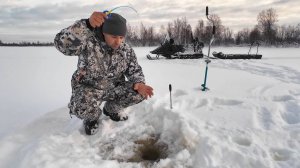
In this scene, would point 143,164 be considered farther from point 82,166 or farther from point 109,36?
point 109,36

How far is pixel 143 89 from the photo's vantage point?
3.12 meters

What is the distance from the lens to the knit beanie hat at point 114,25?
9.23 feet

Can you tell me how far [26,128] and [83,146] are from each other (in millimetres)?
924

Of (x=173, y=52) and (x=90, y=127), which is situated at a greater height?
(x=173, y=52)

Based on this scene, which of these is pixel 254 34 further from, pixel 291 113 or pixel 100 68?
pixel 100 68

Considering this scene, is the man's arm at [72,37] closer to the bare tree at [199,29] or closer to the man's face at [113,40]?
the man's face at [113,40]

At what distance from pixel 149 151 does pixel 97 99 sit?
827mm

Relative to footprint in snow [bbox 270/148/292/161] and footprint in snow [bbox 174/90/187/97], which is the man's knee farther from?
footprint in snow [bbox 174/90/187/97]

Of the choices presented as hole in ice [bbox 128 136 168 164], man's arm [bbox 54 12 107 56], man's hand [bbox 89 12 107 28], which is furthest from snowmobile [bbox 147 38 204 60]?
man's hand [bbox 89 12 107 28]

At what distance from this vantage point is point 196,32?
2657 inches

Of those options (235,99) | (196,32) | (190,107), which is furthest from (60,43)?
(196,32)

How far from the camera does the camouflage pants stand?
3070mm

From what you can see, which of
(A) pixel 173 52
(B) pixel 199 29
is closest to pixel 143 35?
(B) pixel 199 29

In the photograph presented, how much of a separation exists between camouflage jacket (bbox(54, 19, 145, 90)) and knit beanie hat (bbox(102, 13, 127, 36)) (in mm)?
193
